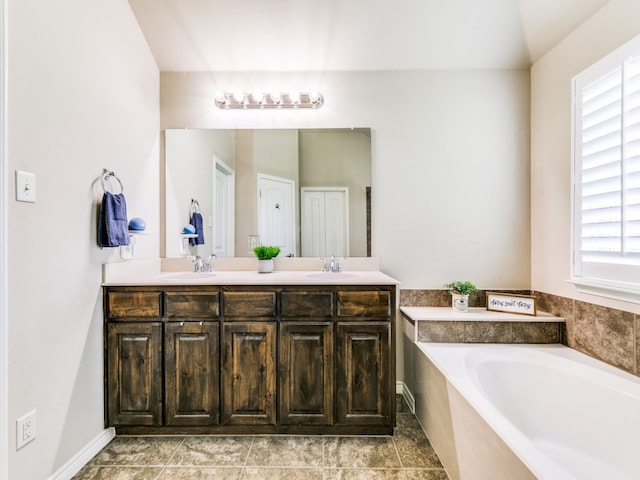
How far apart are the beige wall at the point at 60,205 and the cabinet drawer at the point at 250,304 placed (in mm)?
742

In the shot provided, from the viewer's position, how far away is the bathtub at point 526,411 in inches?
46.4

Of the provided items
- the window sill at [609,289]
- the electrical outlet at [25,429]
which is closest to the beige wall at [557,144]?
the window sill at [609,289]

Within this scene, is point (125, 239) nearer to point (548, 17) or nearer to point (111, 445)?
point (111, 445)

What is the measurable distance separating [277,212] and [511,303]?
1781 millimetres

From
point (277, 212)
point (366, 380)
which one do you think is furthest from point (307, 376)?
point (277, 212)

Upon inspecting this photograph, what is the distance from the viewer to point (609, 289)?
1.70 meters

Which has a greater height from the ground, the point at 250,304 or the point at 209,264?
the point at 209,264

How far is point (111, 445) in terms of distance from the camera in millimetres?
1866

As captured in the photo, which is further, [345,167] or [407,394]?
[345,167]

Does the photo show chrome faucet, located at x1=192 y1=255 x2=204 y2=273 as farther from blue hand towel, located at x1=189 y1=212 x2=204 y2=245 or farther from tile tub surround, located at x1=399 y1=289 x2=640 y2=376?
tile tub surround, located at x1=399 y1=289 x2=640 y2=376

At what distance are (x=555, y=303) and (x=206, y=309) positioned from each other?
2244 millimetres

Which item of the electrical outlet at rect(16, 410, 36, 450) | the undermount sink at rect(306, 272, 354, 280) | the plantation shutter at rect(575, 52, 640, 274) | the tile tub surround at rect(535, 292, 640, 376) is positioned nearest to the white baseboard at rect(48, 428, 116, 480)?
the electrical outlet at rect(16, 410, 36, 450)

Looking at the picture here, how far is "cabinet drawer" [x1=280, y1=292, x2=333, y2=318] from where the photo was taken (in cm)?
190

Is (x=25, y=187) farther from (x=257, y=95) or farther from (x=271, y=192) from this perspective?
(x=257, y=95)
